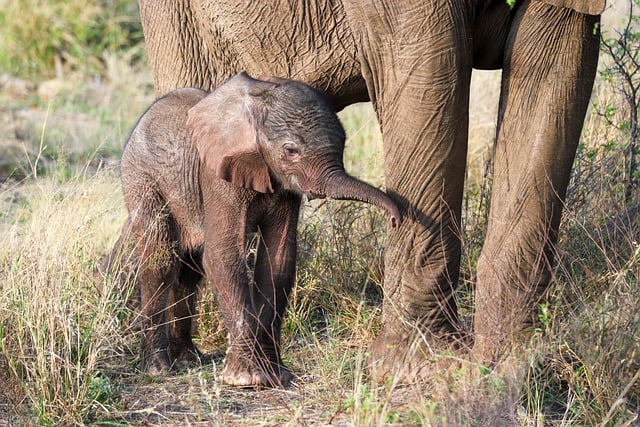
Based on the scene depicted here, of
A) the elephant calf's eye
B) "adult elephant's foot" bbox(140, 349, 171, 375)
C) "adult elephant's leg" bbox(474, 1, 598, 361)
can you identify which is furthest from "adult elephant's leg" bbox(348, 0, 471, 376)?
"adult elephant's foot" bbox(140, 349, 171, 375)

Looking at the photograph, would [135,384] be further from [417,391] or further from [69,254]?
[417,391]

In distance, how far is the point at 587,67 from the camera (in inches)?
→ 177

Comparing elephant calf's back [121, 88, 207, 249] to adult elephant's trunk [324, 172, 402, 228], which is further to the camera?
elephant calf's back [121, 88, 207, 249]

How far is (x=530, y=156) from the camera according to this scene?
4.54 metres

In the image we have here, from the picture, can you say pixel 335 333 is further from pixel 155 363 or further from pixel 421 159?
pixel 421 159

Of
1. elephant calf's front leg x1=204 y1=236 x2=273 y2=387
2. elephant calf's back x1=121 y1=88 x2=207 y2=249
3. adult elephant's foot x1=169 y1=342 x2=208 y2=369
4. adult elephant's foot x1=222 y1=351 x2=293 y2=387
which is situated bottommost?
adult elephant's foot x1=169 y1=342 x2=208 y2=369

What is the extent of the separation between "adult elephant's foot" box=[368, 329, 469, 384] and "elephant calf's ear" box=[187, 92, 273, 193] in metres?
0.76

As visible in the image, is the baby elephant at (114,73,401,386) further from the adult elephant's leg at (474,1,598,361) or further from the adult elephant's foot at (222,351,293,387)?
→ the adult elephant's leg at (474,1,598,361)

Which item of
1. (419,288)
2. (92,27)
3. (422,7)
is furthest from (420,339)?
(92,27)

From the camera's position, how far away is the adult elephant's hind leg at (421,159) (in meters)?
4.52

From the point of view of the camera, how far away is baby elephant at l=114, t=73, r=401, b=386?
456 centimetres

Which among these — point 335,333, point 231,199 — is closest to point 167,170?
point 231,199

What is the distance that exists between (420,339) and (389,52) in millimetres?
1079

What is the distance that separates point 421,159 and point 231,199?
74cm
